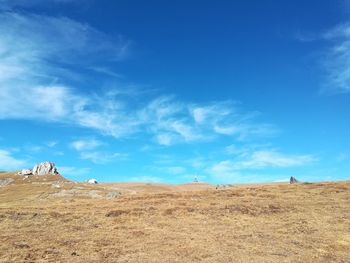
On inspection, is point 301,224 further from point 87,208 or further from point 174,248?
point 87,208

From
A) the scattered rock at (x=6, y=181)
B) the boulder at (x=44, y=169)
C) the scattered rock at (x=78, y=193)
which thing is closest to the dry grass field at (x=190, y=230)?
the scattered rock at (x=78, y=193)

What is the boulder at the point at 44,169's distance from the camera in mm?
143625

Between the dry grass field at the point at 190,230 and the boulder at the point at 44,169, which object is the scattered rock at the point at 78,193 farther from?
the boulder at the point at 44,169

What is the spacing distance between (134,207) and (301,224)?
21716 mm

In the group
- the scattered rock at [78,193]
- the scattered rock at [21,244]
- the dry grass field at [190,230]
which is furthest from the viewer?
the scattered rock at [78,193]

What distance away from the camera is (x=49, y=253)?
27703 millimetres

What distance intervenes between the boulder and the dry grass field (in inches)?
3754

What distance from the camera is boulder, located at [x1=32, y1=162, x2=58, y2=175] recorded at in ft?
471

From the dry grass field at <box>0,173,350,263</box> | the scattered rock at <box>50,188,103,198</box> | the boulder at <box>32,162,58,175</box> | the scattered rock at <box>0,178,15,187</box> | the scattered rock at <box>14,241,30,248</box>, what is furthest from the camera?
the boulder at <box>32,162,58,175</box>

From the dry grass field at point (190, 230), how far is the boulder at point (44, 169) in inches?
3754

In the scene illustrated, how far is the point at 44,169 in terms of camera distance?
14562 cm

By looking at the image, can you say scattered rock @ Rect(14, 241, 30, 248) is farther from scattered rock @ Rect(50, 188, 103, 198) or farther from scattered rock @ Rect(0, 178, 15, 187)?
scattered rock @ Rect(0, 178, 15, 187)

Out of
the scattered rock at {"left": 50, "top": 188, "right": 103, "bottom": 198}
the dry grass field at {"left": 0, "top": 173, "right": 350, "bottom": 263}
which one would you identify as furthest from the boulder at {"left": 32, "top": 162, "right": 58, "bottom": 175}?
the dry grass field at {"left": 0, "top": 173, "right": 350, "bottom": 263}

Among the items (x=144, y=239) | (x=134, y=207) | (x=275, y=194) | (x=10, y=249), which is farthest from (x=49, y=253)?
(x=275, y=194)
